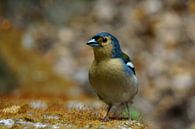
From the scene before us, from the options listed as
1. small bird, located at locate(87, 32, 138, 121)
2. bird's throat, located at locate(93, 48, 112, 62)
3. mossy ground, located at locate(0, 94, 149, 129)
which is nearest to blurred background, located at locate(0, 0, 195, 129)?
mossy ground, located at locate(0, 94, 149, 129)

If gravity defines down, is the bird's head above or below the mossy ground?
above

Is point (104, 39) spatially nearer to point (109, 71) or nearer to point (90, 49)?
point (109, 71)

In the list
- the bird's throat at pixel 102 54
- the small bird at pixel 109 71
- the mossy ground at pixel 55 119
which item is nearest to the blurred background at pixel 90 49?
the mossy ground at pixel 55 119

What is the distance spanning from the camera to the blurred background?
1421 centimetres

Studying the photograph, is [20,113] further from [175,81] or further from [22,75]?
[175,81]

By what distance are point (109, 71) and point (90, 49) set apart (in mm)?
9535

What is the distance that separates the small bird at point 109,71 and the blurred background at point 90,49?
239 inches

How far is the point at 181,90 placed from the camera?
1480cm

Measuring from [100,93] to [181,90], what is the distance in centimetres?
787

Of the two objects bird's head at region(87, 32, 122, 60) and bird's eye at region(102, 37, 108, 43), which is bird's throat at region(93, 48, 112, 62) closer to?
bird's head at region(87, 32, 122, 60)

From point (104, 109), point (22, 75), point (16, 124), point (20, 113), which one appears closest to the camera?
point (16, 124)

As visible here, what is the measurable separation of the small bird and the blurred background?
19.9ft

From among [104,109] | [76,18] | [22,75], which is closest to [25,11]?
[76,18]

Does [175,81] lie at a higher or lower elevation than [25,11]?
lower
